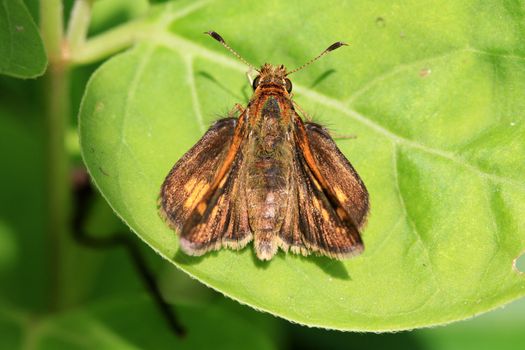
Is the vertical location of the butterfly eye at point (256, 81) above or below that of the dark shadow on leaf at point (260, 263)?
above

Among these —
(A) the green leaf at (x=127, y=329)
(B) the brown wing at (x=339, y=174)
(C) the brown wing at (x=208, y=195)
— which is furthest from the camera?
(A) the green leaf at (x=127, y=329)

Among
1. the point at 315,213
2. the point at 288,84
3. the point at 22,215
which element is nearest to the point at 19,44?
the point at 288,84

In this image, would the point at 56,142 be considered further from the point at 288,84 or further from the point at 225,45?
the point at 288,84

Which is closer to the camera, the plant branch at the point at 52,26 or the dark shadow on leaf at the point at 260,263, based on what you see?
the dark shadow on leaf at the point at 260,263

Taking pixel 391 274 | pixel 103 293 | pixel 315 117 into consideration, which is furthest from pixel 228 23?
pixel 103 293

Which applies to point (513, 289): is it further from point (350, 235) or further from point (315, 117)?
point (315, 117)

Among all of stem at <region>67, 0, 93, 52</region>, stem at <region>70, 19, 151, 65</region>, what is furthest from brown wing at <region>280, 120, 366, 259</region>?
stem at <region>67, 0, 93, 52</region>

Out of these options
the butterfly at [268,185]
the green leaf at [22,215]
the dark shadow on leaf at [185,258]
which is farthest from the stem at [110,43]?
the green leaf at [22,215]

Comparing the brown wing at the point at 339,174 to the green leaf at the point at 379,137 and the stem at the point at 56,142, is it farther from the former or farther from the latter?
the stem at the point at 56,142

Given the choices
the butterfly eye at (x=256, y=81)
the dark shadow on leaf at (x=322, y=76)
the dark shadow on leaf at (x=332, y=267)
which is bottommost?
the dark shadow on leaf at (x=332, y=267)
